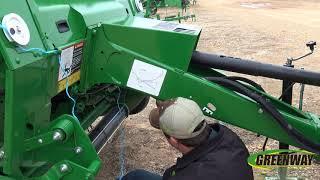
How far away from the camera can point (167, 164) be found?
16.6ft

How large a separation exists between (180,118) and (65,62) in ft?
2.91

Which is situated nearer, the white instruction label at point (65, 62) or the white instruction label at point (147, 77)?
the white instruction label at point (65, 62)

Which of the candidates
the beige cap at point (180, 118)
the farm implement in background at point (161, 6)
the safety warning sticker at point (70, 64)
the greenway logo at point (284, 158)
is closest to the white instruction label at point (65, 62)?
the safety warning sticker at point (70, 64)

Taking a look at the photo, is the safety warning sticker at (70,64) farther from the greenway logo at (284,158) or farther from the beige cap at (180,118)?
the greenway logo at (284,158)

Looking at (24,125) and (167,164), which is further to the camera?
(167,164)

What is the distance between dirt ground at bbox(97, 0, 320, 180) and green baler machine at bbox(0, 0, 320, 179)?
151 centimetres

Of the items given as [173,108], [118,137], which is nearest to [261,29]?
[118,137]

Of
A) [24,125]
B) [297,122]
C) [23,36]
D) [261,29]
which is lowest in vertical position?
[261,29]

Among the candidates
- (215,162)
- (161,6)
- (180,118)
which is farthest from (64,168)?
(161,6)

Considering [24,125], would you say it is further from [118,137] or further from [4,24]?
[118,137]

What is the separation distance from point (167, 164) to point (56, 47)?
7.98 feet

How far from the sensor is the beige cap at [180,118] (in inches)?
101

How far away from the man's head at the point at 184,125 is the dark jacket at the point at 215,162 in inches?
1.8

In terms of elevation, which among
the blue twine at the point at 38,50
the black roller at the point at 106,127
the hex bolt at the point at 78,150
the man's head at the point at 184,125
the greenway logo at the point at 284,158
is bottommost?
the greenway logo at the point at 284,158
